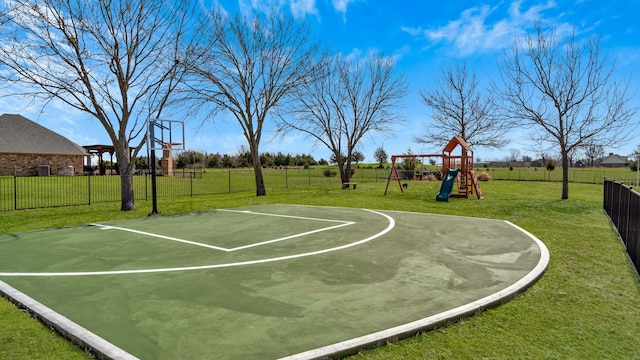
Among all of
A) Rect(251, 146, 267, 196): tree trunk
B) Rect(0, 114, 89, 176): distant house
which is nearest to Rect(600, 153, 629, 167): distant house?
Rect(251, 146, 267, 196): tree trunk

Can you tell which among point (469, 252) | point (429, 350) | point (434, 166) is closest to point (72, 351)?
point (429, 350)

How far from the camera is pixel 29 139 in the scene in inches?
1198

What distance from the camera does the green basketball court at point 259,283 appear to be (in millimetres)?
2893

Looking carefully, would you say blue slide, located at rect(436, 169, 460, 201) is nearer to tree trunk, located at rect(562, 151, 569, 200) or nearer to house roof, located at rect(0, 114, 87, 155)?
tree trunk, located at rect(562, 151, 569, 200)

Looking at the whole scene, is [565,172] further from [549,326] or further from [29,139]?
[29,139]

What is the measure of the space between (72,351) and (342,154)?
2270cm

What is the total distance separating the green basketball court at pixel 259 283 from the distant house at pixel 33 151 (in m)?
27.3

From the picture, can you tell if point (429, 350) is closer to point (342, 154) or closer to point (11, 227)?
point (11, 227)

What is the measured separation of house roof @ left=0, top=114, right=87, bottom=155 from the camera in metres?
28.8

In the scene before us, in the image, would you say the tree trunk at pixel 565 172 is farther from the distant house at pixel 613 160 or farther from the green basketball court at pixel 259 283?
the distant house at pixel 613 160

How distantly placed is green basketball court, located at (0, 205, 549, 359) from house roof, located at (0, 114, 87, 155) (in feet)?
92.5

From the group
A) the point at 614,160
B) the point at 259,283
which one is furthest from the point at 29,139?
the point at 614,160

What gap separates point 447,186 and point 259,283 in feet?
44.2

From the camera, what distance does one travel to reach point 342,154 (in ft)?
81.8
